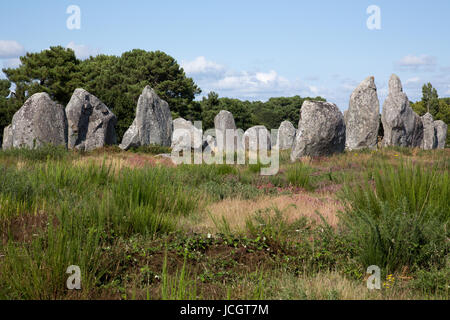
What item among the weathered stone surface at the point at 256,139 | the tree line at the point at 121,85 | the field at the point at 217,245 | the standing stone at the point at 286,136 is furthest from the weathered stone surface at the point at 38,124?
the standing stone at the point at 286,136

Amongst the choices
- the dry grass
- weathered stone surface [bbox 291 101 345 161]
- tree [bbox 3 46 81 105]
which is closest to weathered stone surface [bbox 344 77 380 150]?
weathered stone surface [bbox 291 101 345 161]

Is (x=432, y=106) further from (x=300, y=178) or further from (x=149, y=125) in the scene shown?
(x=300, y=178)

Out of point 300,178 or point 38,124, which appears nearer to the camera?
point 300,178

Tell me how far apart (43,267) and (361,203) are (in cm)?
398

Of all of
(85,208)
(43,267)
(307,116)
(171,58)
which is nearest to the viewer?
(43,267)

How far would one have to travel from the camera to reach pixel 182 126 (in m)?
26.3

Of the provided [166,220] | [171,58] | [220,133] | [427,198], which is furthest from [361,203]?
[171,58]

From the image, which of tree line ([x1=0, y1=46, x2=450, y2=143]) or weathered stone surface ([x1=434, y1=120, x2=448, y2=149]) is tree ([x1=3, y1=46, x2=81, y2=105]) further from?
weathered stone surface ([x1=434, y1=120, x2=448, y2=149])

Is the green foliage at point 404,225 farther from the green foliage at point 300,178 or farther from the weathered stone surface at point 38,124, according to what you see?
the weathered stone surface at point 38,124

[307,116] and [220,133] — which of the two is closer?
[307,116]

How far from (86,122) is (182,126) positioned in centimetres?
640

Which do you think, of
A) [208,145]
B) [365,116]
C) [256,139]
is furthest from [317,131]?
[256,139]

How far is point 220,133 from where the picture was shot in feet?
101
